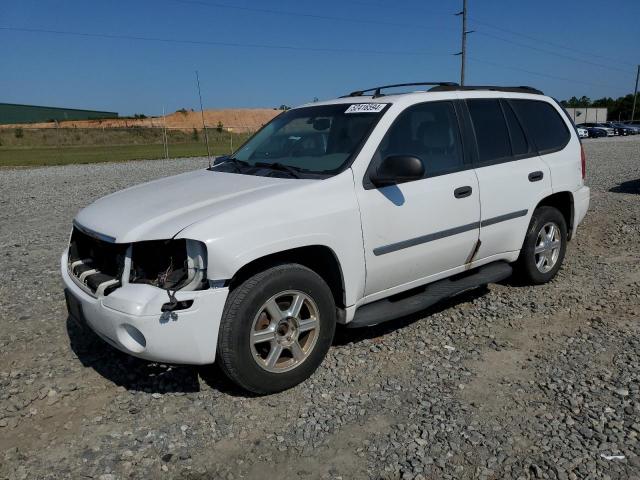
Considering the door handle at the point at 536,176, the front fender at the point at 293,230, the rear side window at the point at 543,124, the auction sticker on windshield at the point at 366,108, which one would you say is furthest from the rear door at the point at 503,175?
the front fender at the point at 293,230

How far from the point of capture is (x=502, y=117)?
476cm

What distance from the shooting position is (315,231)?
10.9ft

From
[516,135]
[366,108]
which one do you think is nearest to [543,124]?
[516,135]

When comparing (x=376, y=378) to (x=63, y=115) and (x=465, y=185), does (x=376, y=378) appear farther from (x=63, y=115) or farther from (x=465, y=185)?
(x=63, y=115)

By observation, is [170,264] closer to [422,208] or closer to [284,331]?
[284,331]

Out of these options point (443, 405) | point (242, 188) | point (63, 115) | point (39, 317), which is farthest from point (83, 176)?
point (63, 115)

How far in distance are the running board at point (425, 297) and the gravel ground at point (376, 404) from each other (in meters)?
0.33

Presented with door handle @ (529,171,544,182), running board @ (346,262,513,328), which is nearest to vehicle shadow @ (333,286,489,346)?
running board @ (346,262,513,328)

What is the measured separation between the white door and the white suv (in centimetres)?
1

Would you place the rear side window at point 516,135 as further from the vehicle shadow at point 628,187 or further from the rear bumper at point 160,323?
the vehicle shadow at point 628,187

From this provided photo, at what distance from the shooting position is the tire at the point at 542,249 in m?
4.99

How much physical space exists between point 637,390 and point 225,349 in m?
2.53

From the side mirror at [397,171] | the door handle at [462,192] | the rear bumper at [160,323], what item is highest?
the side mirror at [397,171]

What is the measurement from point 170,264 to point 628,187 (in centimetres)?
1061
